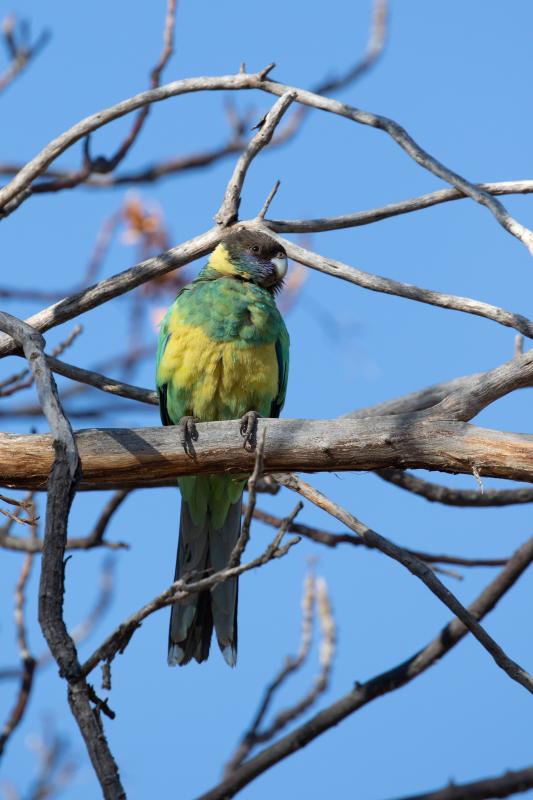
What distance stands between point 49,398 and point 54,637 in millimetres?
772

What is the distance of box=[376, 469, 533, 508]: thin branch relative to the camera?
4.92 metres

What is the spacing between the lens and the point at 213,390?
173 inches

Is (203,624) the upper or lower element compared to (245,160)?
lower

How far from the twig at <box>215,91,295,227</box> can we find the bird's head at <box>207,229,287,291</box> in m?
0.66

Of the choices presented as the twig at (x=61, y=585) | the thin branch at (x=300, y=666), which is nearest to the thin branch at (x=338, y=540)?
the thin branch at (x=300, y=666)

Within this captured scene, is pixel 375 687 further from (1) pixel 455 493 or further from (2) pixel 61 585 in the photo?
(2) pixel 61 585

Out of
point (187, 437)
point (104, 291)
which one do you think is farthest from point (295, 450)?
point (104, 291)

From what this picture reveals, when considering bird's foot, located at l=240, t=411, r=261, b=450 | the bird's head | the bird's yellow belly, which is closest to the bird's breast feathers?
the bird's yellow belly

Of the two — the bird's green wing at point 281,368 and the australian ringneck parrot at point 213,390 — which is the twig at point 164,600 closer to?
the australian ringneck parrot at point 213,390

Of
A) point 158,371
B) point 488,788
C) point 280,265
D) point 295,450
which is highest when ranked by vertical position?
point 280,265

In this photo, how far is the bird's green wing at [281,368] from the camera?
4.67 m

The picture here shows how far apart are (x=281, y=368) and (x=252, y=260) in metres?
0.63

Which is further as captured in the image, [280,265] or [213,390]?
[280,265]

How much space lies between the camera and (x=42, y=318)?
398 centimetres
